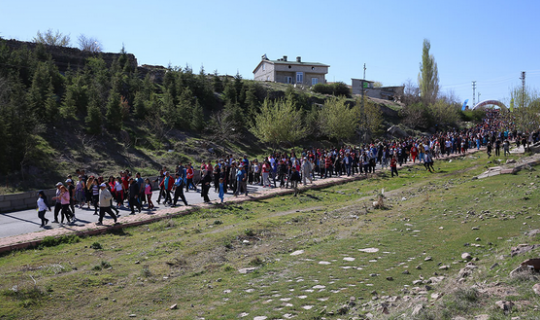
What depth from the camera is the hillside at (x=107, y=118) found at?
25.4 meters

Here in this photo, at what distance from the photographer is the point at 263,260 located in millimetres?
9867

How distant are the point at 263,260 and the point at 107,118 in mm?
29185

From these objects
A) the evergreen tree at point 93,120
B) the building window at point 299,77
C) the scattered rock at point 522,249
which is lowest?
the scattered rock at point 522,249

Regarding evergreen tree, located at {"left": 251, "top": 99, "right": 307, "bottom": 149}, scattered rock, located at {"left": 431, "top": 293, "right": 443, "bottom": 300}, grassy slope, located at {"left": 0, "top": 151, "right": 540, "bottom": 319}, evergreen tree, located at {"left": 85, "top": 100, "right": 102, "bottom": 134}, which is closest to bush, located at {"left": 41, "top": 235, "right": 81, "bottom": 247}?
grassy slope, located at {"left": 0, "top": 151, "right": 540, "bottom": 319}

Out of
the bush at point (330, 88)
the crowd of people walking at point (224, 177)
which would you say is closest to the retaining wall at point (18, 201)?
the crowd of people walking at point (224, 177)

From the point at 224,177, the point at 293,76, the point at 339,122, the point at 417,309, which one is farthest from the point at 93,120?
the point at 293,76

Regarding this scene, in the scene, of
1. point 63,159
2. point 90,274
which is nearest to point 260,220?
point 90,274

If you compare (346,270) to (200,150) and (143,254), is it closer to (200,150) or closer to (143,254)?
(143,254)

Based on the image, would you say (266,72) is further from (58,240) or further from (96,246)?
(96,246)

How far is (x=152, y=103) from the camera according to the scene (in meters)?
40.8

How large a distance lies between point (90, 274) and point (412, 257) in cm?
718

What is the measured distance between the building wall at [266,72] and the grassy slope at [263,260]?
6086 cm

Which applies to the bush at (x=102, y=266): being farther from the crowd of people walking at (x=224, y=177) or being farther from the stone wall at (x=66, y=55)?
the stone wall at (x=66, y=55)

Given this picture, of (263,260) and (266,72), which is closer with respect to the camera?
(263,260)
